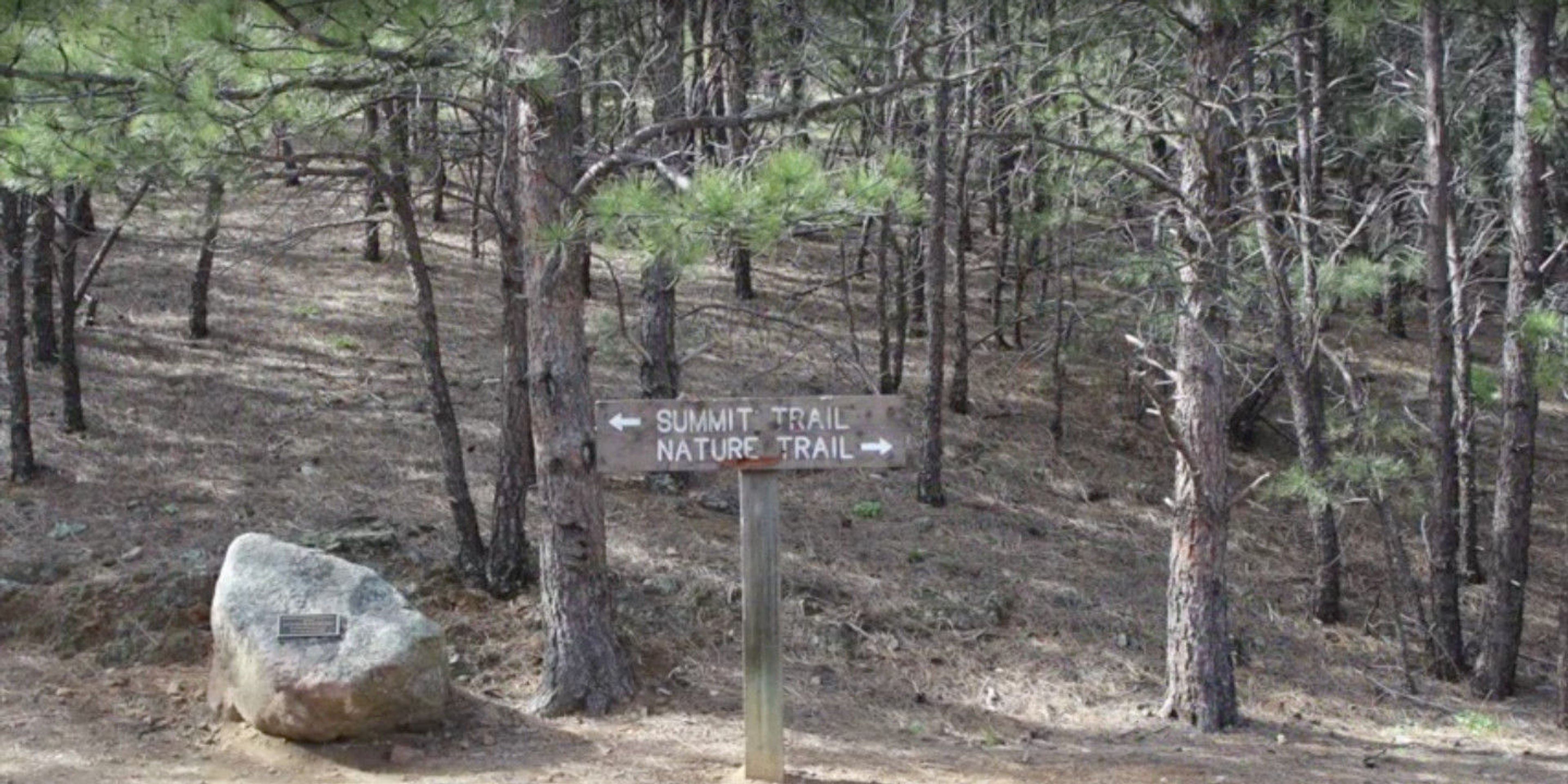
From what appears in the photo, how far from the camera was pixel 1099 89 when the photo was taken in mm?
10742

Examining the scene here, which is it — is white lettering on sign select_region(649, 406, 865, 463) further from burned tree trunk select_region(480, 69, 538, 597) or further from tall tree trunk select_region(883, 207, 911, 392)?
tall tree trunk select_region(883, 207, 911, 392)

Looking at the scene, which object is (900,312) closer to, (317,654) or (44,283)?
(44,283)

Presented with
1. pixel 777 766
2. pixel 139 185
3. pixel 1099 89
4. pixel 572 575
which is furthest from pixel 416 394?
pixel 777 766

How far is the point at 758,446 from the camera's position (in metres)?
6.79

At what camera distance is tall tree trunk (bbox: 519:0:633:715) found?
8.26 metres

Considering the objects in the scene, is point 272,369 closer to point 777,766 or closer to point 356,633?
point 356,633

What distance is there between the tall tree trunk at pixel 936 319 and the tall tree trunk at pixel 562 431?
16.9 feet

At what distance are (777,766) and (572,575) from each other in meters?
1.96

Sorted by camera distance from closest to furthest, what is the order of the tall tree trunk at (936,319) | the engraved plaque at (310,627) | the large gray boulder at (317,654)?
the large gray boulder at (317,654) < the engraved plaque at (310,627) < the tall tree trunk at (936,319)

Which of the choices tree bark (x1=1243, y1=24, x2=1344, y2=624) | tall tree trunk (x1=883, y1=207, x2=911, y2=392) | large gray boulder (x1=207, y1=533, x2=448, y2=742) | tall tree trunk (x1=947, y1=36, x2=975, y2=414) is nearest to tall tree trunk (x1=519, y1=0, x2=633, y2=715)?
large gray boulder (x1=207, y1=533, x2=448, y2=742)

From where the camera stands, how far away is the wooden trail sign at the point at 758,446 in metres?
6.79

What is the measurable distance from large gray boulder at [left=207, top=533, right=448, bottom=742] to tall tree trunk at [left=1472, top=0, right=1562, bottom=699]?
8.38m

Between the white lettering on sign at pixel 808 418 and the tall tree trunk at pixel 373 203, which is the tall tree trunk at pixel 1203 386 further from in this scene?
the tall tree trunk at pixel 373 203

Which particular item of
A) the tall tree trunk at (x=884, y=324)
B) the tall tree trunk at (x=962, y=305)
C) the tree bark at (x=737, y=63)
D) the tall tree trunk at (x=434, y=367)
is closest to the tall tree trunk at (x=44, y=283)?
the tall tree trunk at (x=434, y=367)
